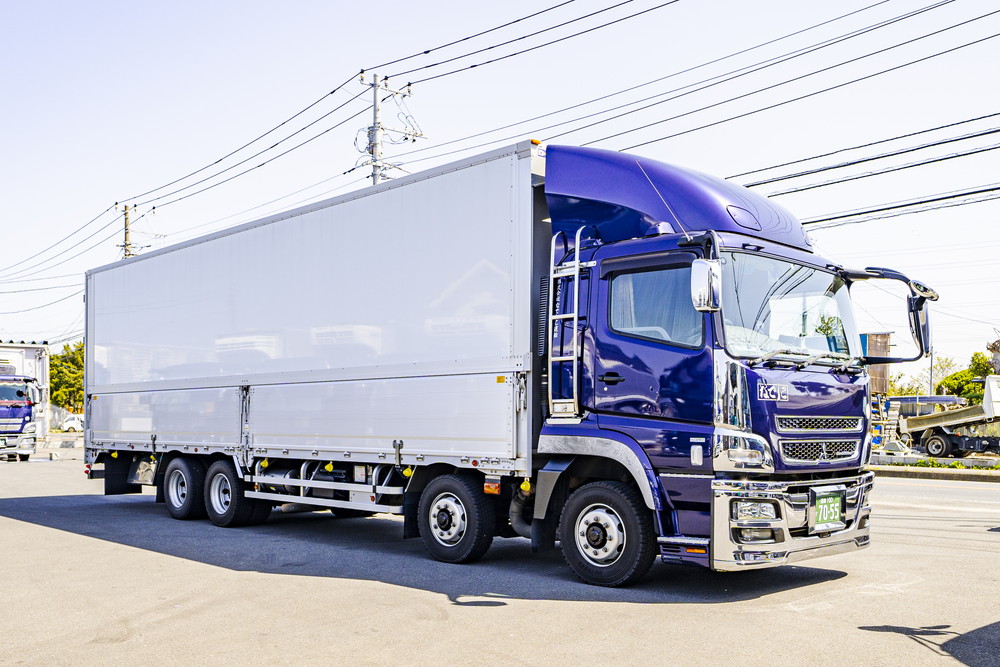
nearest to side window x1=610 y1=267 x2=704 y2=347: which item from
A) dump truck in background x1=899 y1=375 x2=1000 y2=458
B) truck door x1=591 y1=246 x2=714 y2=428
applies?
truck door x1=591 y1=246 x2=714 y2=428

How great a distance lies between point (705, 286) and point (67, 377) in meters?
67.8

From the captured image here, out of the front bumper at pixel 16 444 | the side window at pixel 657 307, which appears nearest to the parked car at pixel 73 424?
the front bumper at pixel 16 444

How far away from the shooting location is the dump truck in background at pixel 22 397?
30234 millimetres

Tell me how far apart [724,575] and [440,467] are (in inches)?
117

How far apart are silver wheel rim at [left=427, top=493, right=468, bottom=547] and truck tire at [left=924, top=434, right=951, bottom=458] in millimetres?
25589

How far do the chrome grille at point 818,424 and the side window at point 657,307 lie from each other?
0.93m

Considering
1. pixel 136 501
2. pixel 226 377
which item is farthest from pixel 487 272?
pixel 136 501

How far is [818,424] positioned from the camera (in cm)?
788

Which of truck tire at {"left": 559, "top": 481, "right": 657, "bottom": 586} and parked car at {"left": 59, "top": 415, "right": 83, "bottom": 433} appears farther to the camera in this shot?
parked car at {"left": 59, "top": 415, "right": 83, "bottom": 433}

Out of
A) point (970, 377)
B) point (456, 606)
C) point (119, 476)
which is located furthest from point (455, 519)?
point (970, 377)

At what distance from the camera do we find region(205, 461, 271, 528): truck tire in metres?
12.7

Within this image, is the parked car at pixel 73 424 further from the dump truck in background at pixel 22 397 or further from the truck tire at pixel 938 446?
the truck tire at pixel 938 446

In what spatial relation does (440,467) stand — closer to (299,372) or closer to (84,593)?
(299,372)

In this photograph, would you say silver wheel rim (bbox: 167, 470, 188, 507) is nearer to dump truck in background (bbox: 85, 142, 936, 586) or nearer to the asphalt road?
the asphalt road
